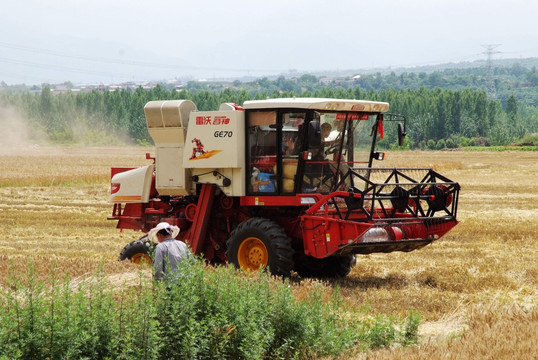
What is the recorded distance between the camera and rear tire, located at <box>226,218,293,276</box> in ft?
37.6

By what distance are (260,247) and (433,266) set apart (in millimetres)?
2989

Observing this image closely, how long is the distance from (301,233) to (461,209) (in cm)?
1106

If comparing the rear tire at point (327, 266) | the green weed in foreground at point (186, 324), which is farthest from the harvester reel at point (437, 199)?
the green weed in foreground at point (186, 324)

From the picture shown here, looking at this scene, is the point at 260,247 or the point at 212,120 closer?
the point at 260,247

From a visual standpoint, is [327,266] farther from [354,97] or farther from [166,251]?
[354,97]

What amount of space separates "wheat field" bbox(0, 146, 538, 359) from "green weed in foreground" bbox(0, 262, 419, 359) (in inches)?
18.2

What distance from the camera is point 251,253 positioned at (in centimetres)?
1196

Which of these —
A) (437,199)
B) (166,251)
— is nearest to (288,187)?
(437,199)

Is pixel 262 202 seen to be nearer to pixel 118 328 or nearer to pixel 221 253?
pixel 221 253

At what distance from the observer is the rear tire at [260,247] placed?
451 inches

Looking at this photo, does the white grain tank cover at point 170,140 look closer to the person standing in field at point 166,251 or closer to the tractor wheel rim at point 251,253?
the tractor wheel rim at point 251,253

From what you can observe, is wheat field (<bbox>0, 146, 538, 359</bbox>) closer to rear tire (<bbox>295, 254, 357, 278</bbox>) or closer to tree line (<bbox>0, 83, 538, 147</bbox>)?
rear tire (<bbox>295, 254, 357, 278</bbox>)

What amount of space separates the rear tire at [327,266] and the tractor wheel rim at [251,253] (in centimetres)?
112

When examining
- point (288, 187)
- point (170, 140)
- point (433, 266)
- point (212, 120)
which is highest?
point (212, 120)
